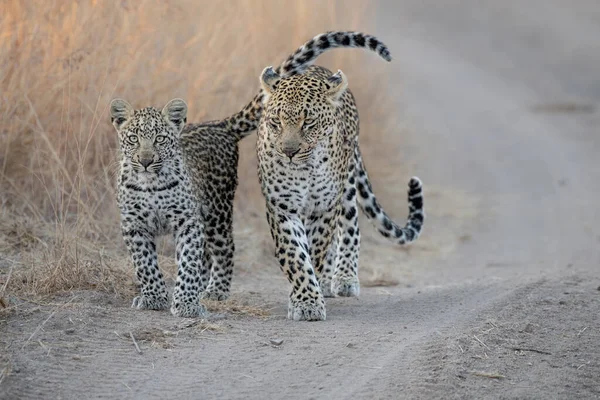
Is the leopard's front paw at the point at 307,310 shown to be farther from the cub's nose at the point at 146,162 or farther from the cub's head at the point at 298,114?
the cub's nose at the point at 146,162

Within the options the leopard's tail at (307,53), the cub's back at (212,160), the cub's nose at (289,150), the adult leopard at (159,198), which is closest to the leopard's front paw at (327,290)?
the cub's back at (212,160)

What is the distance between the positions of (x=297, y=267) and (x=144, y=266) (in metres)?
1.01

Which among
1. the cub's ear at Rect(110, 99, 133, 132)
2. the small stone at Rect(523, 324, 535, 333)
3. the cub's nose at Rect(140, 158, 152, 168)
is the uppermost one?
the cub's ear at Rect(110, 99, 133, 132)

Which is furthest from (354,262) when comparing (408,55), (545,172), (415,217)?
(408,55)

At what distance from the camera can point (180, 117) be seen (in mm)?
7203

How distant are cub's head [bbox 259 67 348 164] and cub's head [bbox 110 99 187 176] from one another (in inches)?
25.0

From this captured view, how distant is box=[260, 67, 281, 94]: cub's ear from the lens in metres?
7.62

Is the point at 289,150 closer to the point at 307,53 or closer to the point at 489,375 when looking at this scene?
the point at 307,53


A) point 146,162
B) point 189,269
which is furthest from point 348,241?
point 146,162

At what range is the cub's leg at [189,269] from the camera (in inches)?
271

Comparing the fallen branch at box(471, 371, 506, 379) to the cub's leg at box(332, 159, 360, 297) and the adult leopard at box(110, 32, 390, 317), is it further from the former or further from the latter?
the cub's leg at box(332, 159, 360, 297)

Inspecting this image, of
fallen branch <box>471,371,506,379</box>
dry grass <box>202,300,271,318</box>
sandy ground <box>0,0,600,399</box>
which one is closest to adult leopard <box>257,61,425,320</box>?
dry grass <box>202,300,271,318</box>

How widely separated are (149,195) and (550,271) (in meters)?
4.11

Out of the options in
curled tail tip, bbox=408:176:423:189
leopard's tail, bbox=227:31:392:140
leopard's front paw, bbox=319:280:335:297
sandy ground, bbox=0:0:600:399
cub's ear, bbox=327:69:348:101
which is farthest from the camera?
curled tail tip, bbox=408:176:423:189
